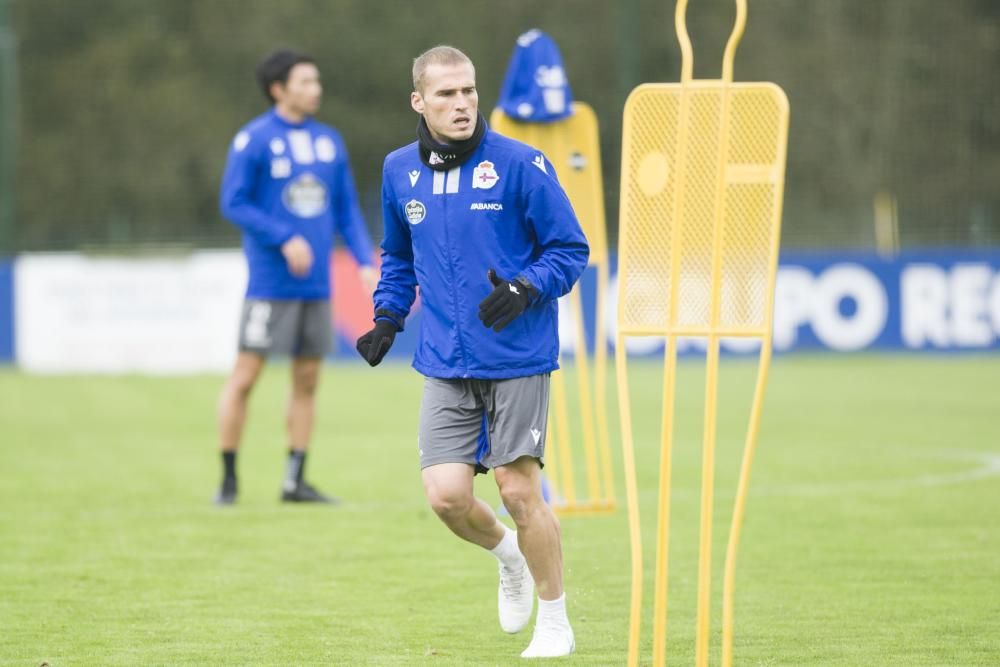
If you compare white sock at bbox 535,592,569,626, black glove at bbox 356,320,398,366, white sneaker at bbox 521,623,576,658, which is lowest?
white sneaker at bbox 521,623,576,658

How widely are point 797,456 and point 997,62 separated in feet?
48.4

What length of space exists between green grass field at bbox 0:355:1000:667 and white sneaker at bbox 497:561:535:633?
0.30 feet

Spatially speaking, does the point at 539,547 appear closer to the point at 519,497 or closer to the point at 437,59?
the point at 519,497

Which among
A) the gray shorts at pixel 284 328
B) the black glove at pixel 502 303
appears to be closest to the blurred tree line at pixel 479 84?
the gray shorts at pixel 284 328

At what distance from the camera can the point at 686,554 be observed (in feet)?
25.0

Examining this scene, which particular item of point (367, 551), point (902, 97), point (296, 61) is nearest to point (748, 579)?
point (367, 551)

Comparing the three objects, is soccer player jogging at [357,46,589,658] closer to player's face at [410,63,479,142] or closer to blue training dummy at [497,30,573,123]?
player's face at [410,63,479,142]

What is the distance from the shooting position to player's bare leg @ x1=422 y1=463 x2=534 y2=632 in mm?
5508

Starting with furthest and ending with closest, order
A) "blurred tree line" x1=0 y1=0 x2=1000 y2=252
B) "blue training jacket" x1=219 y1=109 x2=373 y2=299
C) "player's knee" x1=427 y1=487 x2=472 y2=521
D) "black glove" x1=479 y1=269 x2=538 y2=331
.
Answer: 1. "blurred tree line" x1=0 y1=0 x2=1000 y2=252
2. "blue training jacket" x1=219 y1=109 x2=373 y2=299
3. "player's knee" x1=427 y1=487 x2=472 y2=521
4. "black glove" x1=479 y1=269 x2=538 y2=331

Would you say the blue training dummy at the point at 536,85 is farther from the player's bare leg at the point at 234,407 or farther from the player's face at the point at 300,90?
the player's bare leg at the point at 234,407

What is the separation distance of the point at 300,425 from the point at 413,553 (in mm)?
1883

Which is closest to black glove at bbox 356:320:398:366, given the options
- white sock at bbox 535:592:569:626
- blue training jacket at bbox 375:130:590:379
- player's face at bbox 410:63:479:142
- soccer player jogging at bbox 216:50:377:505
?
blue training jacket at bbox 375:130:590:379

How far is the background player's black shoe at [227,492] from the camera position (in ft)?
30.7

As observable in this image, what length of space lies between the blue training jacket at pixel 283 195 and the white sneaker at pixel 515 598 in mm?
3667
